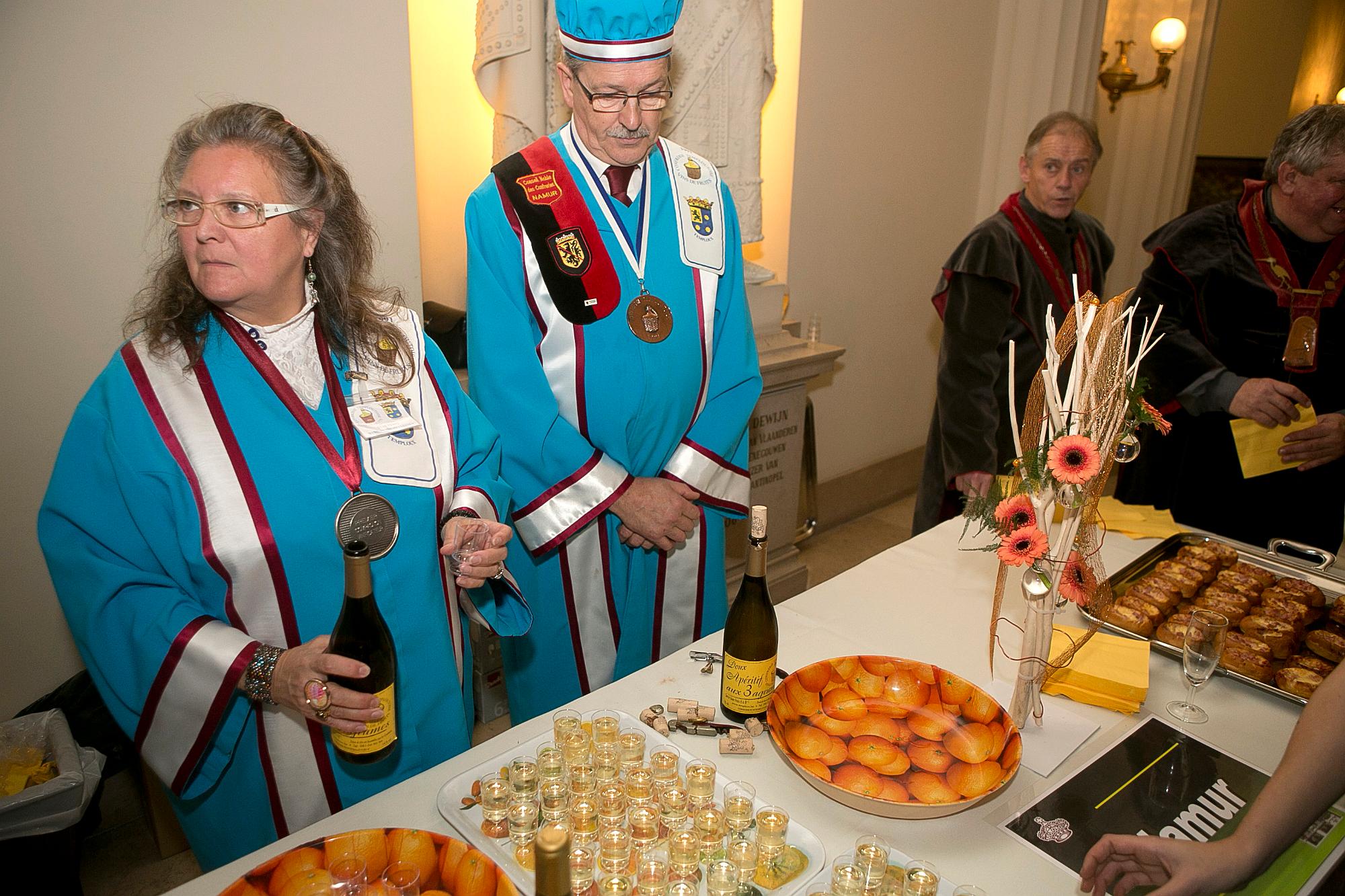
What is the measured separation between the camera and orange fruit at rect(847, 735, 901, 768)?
4.10 ft

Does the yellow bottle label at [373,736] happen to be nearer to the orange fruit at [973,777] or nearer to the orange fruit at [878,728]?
the orange fruit at [878,728]

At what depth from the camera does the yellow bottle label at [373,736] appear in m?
1.21

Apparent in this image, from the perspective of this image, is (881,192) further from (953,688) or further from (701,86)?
(953,688)

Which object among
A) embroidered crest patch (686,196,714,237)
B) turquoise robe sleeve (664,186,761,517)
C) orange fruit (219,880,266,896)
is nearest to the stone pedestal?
turquoise robe sleeve (664,186,761,517)

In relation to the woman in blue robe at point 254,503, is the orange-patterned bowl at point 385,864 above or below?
below

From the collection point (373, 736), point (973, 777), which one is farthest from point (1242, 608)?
point (373, 736)

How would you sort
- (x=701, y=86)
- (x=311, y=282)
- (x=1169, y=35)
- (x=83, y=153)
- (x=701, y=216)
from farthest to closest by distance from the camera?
(x=1169, y=35), (x=701, y=86), (x=701, y=216), (x=83, y=153), (x=311, y=282)

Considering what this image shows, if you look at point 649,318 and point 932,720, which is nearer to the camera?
point 932,720

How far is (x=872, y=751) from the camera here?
1270 millimetres

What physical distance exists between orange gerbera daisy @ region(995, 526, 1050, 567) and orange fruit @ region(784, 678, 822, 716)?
367 mm

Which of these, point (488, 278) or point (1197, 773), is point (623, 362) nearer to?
point (488, 278)

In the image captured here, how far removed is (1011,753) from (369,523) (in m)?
1.05

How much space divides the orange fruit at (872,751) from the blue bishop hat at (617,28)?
56.5 inches

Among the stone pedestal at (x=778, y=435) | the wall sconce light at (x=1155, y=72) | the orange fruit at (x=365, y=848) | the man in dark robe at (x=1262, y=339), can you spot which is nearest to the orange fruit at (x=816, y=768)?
the orange fruit at (x=365, y=848)
